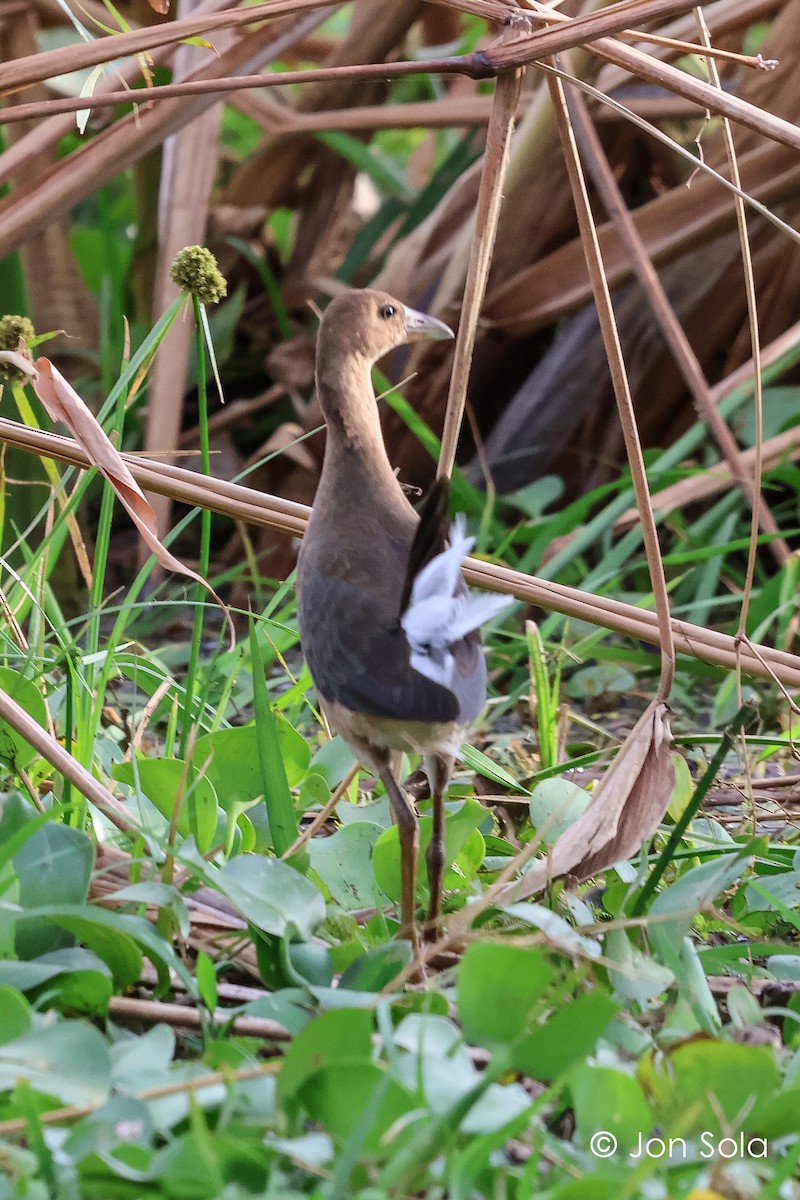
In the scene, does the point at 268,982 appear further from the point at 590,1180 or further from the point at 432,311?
the point at 432,311

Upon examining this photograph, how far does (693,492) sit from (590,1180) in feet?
7.39

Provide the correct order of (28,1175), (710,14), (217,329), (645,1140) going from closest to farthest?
(28,1175) → (645,1140) → (710,14) → (217,329)

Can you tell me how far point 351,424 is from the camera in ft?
6.34

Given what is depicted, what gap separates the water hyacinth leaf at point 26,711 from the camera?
1.87 m

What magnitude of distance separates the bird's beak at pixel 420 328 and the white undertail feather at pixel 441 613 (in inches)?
24.5

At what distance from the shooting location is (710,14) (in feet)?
10.3

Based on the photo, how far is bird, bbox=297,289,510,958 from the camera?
62.1 inches

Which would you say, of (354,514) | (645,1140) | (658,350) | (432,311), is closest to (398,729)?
(354,514)

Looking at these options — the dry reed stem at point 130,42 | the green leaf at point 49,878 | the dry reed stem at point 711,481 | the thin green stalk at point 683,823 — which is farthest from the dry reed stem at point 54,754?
the dry reed stem at point 711,481

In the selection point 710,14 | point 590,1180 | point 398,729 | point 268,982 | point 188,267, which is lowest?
point 268,982

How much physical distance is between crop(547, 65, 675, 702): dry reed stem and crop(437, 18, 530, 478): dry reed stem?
2.5 inches

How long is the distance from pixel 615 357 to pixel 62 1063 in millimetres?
1130

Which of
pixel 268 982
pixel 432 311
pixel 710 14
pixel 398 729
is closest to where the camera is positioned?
pixel 268 982

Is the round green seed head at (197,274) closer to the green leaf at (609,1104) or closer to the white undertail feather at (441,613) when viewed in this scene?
the white undertail feather at (441,613)
